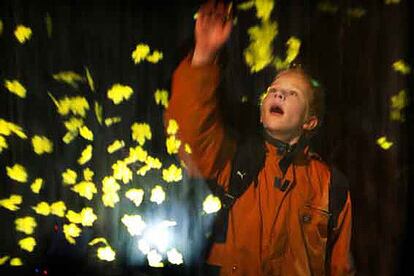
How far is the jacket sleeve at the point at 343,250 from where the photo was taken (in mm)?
2947

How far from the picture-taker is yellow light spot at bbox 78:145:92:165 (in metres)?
3.01

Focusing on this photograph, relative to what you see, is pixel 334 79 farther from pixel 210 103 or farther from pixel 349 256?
pixel 349 256

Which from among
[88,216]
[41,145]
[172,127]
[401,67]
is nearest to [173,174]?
[172,127]

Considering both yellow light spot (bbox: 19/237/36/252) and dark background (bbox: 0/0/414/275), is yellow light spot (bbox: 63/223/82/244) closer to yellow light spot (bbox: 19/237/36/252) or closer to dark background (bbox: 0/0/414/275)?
dark background (bbox: 0/0/414/275)

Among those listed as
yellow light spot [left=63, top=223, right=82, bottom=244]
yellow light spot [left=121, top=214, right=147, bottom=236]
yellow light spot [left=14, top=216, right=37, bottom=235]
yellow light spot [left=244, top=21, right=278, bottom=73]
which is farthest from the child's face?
yellow light spot [left=14, top=216, right=37, bottom=235]

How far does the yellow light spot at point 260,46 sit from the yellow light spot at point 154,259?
122 cm

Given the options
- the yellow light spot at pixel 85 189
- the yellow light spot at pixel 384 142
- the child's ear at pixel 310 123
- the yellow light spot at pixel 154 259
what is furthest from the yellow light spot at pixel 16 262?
the yellow light spot at pixel 384 142

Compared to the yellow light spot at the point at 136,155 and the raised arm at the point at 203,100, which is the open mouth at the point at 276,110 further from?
the yellow light spot at the point at 136,155

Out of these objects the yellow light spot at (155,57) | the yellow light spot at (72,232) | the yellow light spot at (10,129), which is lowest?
the yellow light spot at (72,232)

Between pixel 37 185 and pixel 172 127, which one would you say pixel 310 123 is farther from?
pixel 37 185

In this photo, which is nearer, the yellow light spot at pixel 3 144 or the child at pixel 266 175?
the child at pixel 266 175

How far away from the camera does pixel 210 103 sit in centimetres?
296

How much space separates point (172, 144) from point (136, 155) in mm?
230

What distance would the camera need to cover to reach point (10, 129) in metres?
3.04
